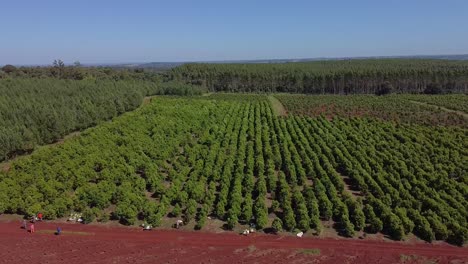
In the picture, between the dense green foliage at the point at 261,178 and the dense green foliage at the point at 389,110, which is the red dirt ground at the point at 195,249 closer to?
the dense green foliage at the point at 261,178

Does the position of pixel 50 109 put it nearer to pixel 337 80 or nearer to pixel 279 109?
pixel 279 109

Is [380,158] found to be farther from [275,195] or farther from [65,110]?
[65,110]

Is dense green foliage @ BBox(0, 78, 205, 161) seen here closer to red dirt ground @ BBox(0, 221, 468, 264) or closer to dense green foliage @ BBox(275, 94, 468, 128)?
red dirt ground @ BBox(0, 221, 468, 264)

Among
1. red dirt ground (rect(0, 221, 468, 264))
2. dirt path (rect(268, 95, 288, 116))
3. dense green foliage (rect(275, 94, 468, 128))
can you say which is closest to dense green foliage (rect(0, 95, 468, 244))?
red dirt ground (rect(0, 221, 468, 264))

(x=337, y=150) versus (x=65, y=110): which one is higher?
(x=65, y=110)

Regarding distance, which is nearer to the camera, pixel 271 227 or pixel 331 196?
pixel 271 227

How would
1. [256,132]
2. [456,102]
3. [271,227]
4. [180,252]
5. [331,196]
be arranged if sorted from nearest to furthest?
1. [180,252]
2. [271,227]
3. [331,196]
4. [256,132]
5. [456,102]

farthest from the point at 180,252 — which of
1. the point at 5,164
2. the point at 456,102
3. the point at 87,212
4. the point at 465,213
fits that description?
the point at 456,102
